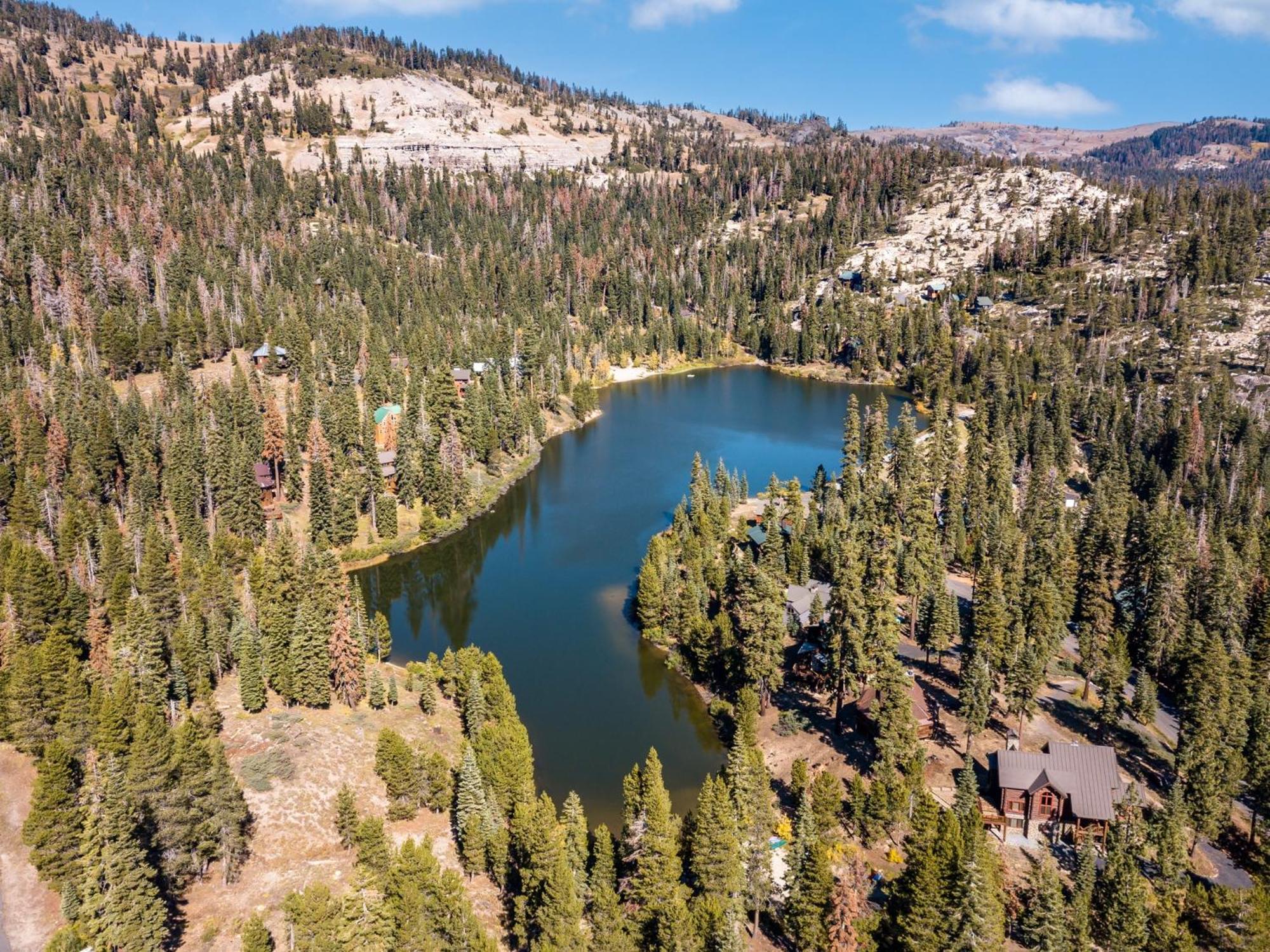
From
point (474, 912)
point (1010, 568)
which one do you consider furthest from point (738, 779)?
point (1010, 568)

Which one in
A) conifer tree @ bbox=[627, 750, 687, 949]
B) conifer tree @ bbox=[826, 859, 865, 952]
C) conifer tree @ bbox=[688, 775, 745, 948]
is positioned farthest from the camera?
conifer tree @ bbox=[688, 775, 745, 948]

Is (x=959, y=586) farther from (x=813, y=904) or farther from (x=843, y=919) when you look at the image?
(x=843, y=919)

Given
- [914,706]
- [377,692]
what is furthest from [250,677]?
[914,706]

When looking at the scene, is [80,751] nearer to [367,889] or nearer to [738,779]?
[367,889]

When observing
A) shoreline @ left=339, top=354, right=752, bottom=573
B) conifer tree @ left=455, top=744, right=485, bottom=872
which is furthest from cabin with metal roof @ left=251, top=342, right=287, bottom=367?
conifer tree @ left=455, top=744, right=485, bottom=872

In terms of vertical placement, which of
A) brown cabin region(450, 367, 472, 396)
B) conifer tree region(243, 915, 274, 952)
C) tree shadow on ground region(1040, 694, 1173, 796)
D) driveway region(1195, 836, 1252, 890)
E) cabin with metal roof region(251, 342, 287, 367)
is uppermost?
cabin with metal roof region(251, 342, 287, 367)

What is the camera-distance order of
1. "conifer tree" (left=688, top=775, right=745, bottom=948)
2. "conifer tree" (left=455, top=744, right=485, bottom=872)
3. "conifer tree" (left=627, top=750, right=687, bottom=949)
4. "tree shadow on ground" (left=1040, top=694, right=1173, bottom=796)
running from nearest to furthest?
1. "conifer tree" (left=627, top=750, right=687, bottom=949)
2. "conifer tree" (left=688, top=775, right=745, bottom=948)
3. "conifer tree" (left=455, top=744, right=485, bottom=872)
4. "tree shadow on ground" (left=1040, top=694, right=1173, bottom=796)

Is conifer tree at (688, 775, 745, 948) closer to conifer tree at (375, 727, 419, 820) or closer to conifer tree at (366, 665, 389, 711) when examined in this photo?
conifer tree at (375, 727, 419, 820)
